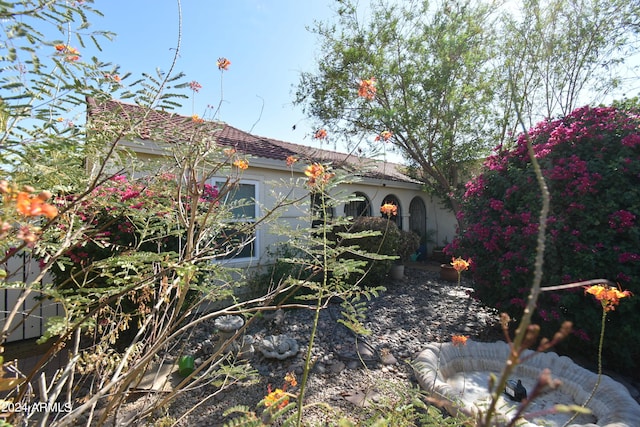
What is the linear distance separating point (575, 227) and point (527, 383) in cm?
189

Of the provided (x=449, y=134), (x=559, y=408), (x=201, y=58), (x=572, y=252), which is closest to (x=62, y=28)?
(x=201, y=58)

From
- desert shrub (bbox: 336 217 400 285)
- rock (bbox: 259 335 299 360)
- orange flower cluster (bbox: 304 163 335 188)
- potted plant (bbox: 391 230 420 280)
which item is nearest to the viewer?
orange flower cluster (bbox: 304 163 335 188)

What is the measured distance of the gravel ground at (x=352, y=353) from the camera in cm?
278

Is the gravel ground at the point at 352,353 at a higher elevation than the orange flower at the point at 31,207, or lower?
lower

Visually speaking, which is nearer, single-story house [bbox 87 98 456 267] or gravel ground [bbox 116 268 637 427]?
single-story house [bbox 87 98 456 267]

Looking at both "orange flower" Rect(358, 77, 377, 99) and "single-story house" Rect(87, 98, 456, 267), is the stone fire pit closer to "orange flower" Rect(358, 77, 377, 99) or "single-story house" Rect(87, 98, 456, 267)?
A: "single-story house" Rect(87, 98, 456, 267)

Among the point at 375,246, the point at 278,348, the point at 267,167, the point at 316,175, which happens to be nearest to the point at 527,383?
the point at 278,348

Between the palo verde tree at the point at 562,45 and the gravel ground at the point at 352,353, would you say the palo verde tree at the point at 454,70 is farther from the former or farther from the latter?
the gravel ground at the point at 352,353

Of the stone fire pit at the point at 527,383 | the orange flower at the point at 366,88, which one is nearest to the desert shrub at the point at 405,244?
the stone fire pit at the point at 527,383

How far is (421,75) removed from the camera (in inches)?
356

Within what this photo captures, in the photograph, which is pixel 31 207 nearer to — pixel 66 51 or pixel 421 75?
pixel 66 51

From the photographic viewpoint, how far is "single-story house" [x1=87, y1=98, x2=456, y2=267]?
1.65m

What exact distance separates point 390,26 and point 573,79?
5.20 m

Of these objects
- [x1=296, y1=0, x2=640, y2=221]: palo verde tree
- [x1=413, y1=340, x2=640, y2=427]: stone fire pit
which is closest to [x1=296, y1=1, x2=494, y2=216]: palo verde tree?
[x1=296, y1=0, x2=640, y2=221]: palo verde tree
